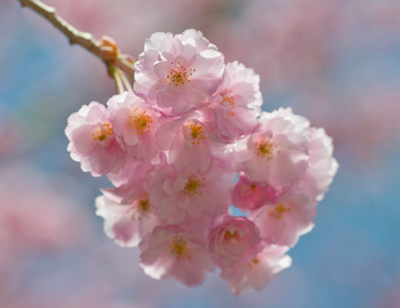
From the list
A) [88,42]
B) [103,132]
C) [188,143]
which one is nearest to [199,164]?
[188,143]

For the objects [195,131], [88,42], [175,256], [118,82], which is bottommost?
[175,256]

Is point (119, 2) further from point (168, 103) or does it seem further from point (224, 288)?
point (168, 103)

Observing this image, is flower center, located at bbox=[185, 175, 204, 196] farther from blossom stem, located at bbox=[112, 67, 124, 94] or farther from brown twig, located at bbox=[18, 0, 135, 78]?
brown twig, located at bbox=[18, 0, 135, 78]

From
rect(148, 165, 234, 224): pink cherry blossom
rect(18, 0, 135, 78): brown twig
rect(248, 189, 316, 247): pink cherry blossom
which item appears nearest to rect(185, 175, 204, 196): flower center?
rect(148, 165, 234, 224): pink cherry blossom

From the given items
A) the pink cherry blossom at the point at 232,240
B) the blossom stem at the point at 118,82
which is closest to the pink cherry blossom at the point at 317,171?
the pink cherry blossom at the point at 232,240

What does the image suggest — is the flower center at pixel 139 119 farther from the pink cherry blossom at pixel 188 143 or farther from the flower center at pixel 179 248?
the flower center at pixel 179 248

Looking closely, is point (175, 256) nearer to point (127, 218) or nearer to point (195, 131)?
point (127, 218)
